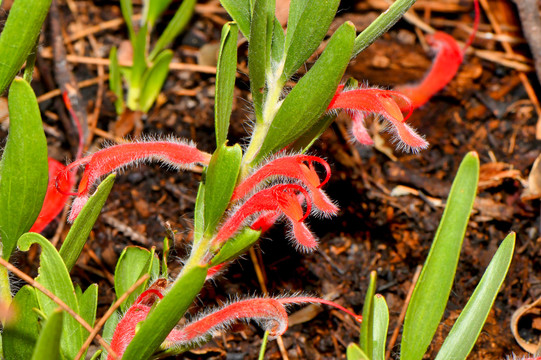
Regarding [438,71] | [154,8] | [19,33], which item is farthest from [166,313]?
[438,71]

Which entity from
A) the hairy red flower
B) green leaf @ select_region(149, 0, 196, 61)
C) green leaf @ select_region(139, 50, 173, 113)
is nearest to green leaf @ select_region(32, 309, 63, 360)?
the hairy red flower

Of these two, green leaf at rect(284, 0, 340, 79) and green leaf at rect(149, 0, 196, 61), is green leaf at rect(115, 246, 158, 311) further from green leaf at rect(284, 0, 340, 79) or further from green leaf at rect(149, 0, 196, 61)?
green leaf at rect(149, 0, 196, 61)

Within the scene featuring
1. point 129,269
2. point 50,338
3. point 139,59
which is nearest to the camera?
point 50,338

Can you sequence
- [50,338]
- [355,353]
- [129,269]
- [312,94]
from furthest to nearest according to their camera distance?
1. [129,269]
2. [312,94]
3. [355,353]
4. [50,338]

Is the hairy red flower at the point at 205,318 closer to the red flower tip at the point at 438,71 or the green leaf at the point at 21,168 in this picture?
the green leaf at the point at 21,168

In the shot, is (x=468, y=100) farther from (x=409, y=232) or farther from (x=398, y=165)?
(x=409, y=232)

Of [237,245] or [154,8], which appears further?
[154,8]

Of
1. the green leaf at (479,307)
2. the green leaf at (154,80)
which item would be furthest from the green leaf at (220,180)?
the green leaf at (154,80)

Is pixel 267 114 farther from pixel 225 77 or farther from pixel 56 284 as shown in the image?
pixel 56 284
